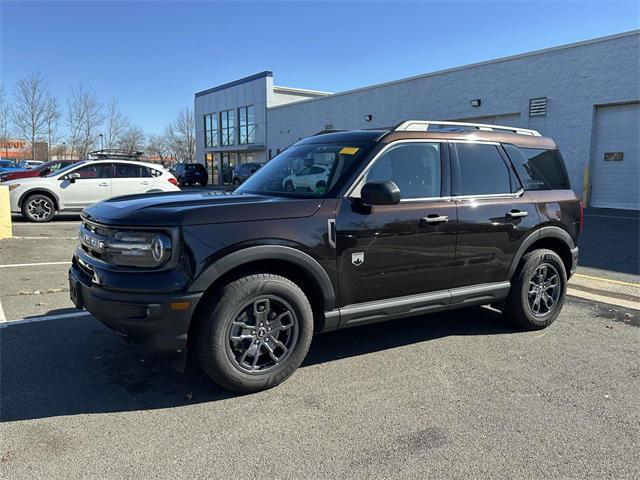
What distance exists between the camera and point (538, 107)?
1886 centimetres

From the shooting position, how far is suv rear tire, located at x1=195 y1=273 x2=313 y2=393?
3.29 meters

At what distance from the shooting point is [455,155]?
443 cm

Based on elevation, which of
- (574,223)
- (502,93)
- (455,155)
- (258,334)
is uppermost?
(502,93)

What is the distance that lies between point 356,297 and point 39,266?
5694 mm

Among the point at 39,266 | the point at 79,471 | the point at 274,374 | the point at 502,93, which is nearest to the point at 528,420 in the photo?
the point at 274,374

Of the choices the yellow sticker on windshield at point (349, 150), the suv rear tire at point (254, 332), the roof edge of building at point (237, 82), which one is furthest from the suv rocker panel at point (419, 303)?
the roof edge of building at point (237, 82)

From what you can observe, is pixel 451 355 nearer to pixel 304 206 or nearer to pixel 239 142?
pixel 304 206

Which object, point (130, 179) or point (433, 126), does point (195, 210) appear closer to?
point (433, 126)

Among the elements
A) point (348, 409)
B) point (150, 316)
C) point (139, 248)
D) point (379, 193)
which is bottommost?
point (348, 409)

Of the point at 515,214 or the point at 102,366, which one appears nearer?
the point at 102,366

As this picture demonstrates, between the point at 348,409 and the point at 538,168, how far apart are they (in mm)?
3265

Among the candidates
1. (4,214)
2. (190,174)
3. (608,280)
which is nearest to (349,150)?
(608,280)

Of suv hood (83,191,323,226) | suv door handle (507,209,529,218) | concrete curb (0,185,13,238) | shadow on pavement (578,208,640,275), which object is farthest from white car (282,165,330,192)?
concrete curb (0,185,13,238)

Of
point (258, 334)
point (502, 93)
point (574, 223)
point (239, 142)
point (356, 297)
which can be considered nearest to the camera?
point (258, 334)
